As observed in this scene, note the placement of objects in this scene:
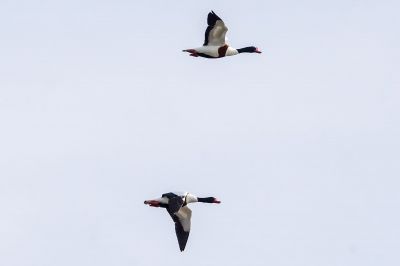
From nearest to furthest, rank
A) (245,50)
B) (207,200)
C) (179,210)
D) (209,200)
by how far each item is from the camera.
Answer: (179,210), (207,200), (209,200), (245,50)

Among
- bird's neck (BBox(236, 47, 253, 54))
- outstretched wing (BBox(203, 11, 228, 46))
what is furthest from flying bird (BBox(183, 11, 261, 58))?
bird's neck (BBox(236, 47, 253, 54))

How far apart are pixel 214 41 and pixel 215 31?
77cm

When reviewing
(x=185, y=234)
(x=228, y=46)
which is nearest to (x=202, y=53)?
(x=228, y=46)

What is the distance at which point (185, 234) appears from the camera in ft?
455

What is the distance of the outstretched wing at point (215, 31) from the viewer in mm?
141000

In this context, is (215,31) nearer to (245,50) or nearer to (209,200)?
(245,50)

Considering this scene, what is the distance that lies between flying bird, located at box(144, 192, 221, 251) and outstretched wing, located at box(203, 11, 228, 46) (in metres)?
9.54

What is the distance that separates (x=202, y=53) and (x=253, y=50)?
483 cm

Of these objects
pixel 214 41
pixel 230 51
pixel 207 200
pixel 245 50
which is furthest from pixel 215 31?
pixel 207 200

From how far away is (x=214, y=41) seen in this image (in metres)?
142

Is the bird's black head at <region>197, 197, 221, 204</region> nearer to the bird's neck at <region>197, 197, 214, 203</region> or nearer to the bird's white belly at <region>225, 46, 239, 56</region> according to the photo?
the bird's neck at <region>197, 197, 214, 203</region>

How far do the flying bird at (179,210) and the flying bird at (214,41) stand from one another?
8743mm

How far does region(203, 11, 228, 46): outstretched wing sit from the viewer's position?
141 m

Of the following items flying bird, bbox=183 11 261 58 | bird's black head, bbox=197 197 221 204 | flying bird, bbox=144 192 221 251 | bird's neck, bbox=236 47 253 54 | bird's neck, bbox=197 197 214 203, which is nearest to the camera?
flying bird, bbox=144 192 221 251
